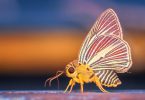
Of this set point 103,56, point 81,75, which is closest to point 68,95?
point 81,75

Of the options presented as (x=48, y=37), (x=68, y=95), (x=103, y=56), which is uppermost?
(x=48, y=37)

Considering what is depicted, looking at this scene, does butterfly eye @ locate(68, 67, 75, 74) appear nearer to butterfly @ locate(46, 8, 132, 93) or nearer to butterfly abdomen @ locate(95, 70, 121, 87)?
butterfly @ locate(46, 8, 132, 93)

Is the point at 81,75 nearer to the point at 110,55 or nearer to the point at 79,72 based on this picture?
the point at 79,72

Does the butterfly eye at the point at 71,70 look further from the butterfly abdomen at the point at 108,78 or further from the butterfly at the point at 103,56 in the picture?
the butterfly abdomen at the point at 108,78

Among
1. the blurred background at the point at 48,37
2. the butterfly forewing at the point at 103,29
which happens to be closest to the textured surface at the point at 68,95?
the blurred background at the point at 48,37

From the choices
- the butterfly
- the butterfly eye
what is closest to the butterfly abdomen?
the butterfly

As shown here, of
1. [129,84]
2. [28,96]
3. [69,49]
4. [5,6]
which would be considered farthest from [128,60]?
[5,6]
